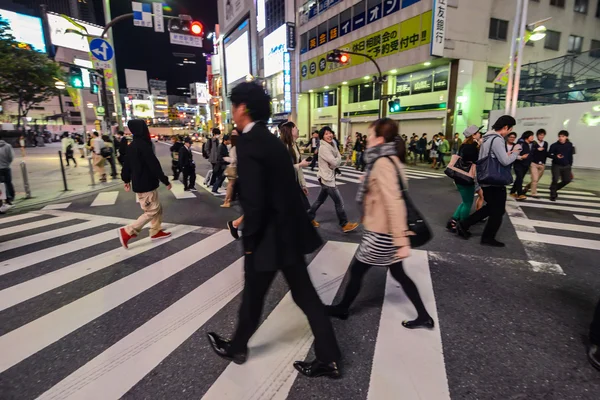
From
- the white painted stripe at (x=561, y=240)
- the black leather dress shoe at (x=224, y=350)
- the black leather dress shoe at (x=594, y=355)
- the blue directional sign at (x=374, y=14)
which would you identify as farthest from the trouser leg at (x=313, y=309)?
the blue directional sign at (x=374, y=14)

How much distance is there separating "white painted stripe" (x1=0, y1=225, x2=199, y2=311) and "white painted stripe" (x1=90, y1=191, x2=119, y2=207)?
13.5 ft

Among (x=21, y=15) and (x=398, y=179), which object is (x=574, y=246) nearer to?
(x=398, y=179)

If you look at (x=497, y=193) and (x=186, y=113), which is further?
(x=186, y=113)

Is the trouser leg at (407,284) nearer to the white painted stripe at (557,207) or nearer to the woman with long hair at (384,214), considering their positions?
the woman with long hair at (384,214)

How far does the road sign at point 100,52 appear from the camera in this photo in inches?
428

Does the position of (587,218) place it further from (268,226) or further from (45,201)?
(45,201)

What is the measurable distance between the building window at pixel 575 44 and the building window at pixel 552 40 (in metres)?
1.56

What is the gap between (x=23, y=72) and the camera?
2400 cm

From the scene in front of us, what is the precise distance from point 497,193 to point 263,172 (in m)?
4.20

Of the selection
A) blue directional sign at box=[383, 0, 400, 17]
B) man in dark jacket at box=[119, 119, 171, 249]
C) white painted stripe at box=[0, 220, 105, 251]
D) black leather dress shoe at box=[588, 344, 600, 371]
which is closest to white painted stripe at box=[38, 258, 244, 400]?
man in dark jacket at box=[119, 119, 171, 249]

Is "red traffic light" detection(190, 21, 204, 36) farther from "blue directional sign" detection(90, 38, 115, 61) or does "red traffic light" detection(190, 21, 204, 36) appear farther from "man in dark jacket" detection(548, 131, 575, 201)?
"man in dark jacket" detection(548, 131, 575, 201)

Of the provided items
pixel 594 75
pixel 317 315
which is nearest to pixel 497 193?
pixel 317 315

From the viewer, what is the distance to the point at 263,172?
1.93m

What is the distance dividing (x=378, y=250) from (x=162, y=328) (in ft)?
6.76
